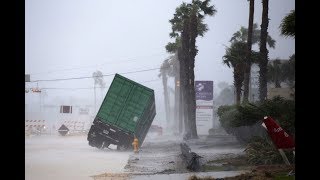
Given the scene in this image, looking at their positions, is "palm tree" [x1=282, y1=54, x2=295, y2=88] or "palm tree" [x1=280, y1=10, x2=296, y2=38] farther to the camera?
"palm tree" [x1=282, y1=54, x2=295, y2=88]

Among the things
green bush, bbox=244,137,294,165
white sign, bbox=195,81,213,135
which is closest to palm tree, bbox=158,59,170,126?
white sign, bbox=195,81,213,135

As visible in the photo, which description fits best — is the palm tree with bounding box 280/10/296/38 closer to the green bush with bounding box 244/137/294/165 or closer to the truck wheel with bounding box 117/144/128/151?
the green bush with bounding box 244/137/294/165

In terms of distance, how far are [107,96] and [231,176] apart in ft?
30.3

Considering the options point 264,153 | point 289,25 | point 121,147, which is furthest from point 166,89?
point 289,25

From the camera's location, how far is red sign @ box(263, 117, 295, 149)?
8586 millimetres

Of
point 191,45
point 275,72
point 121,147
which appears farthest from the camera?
point 275,72

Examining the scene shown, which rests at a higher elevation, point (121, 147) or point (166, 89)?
point (166, 89)

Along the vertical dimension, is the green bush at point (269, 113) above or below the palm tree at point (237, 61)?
below

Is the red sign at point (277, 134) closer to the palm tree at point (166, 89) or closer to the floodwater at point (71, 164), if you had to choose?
the floodwater at point (71, 164)

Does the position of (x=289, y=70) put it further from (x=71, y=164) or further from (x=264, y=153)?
(x=71, y=164)

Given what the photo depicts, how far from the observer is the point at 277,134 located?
28.4 feet

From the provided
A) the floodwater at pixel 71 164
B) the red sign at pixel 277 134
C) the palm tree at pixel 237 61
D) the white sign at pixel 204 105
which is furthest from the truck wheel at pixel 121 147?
the white sign at pixel 204 105

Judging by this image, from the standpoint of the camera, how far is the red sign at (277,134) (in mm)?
8586
